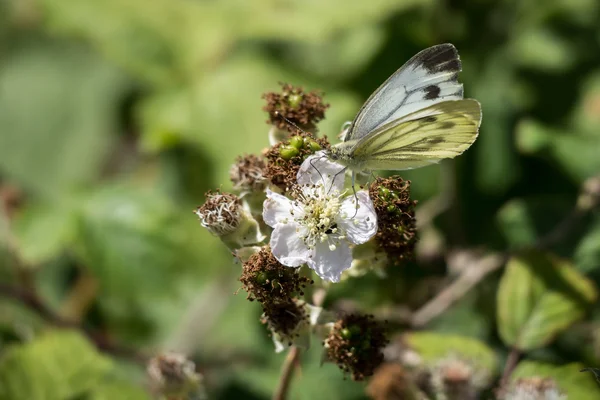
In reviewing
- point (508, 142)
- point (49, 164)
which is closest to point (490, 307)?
point (508, 142)

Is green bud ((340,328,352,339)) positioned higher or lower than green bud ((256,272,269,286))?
higher

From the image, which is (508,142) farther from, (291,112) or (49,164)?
(49,164)

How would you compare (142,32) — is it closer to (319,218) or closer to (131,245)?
(131,245)

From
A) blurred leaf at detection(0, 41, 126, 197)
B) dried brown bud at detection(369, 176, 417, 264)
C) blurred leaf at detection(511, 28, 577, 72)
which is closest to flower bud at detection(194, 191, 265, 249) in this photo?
dried brown bud at detection(369, 176, 417, 264)

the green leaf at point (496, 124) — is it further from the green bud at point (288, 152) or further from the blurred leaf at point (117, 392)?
the blurred leaf at point (117, 392)

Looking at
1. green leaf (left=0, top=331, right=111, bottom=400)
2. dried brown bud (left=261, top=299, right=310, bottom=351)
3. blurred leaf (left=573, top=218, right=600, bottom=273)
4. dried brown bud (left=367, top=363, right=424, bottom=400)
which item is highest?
blurred leaf (left=573, top=218, right=600, bottom=273)

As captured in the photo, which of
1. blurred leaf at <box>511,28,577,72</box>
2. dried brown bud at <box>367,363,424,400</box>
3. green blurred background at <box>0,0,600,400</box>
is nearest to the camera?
dried brown bud at <box>367,363,424,400</box>

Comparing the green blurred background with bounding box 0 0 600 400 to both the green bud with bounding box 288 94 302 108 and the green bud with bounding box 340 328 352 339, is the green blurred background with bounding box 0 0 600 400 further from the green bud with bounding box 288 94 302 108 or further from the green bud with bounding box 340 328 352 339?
the green bud with bounding box 288 94 302 108
